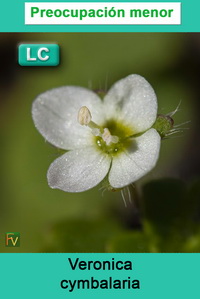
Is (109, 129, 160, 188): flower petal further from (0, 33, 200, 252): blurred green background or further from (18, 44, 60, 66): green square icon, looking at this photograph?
(0, 33, 200, 252): blurred green background

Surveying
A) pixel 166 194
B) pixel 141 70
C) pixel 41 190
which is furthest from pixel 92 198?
pixel 141 70

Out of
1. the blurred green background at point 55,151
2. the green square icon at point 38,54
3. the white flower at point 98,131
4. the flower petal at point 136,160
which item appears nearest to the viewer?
the flower petal at point 136,160

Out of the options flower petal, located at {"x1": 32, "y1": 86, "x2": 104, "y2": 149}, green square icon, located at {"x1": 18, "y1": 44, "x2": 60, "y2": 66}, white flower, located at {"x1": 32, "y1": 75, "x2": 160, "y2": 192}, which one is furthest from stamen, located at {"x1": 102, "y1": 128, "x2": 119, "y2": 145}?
green square icon, located at {"x1": 18, "y1": 44, "x2": 60, "y2": 66}

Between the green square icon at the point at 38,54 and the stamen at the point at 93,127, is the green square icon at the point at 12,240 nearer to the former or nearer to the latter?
the stamen at the point at 93,127

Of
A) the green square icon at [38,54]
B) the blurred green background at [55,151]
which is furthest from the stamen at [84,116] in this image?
the blurred green background at [55,151]

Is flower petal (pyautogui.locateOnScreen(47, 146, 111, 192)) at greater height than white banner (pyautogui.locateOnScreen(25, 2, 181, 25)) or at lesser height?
lesser

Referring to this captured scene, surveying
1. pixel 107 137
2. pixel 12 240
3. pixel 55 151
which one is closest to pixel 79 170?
pixel 107 137

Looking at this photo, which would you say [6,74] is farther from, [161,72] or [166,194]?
[166,194]

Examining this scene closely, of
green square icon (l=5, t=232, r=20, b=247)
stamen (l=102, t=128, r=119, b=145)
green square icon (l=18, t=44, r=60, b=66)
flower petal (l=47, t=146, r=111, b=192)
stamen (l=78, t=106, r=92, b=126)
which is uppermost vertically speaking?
green square icon (l=18, t=44, r=60, b=66)
